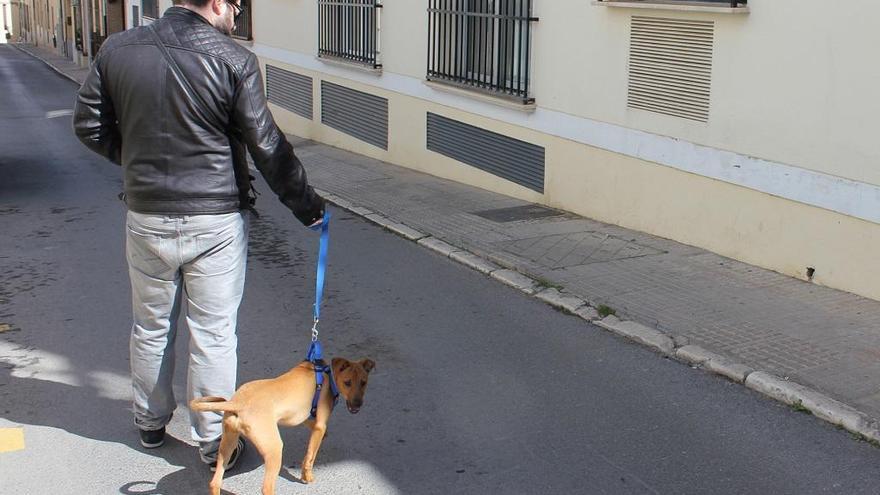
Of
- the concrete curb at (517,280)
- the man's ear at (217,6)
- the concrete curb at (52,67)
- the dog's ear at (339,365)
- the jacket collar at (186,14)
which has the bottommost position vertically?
the concrete curb at (52,67)

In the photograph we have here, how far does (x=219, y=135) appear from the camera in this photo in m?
4.32

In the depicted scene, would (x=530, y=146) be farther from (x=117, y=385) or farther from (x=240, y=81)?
(x=240, y=81)

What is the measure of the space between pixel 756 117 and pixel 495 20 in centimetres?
436

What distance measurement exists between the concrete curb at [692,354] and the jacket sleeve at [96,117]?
11.3ft

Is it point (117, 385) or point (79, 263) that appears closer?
point (117, 385)

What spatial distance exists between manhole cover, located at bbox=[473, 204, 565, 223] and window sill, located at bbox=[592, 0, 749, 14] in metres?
2.09

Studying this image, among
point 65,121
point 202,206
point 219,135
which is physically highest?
point 219,135

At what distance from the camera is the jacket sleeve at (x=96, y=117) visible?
437cm

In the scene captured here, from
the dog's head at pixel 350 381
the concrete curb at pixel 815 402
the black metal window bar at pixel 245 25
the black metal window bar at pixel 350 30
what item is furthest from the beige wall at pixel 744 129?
the black metal window bar at pixel 245 25

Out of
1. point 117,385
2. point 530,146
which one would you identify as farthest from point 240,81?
point 530,146

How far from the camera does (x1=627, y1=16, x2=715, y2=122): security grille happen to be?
8.41 meters

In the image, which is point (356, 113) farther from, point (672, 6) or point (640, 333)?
point (640, 333)

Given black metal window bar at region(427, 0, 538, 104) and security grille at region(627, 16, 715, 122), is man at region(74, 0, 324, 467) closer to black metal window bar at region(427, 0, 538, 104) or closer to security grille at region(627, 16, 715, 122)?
security grille at region(627, 16, 715, 122)

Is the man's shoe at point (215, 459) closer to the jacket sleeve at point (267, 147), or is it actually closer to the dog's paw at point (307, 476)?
the dog's paw at point (307, 476)
